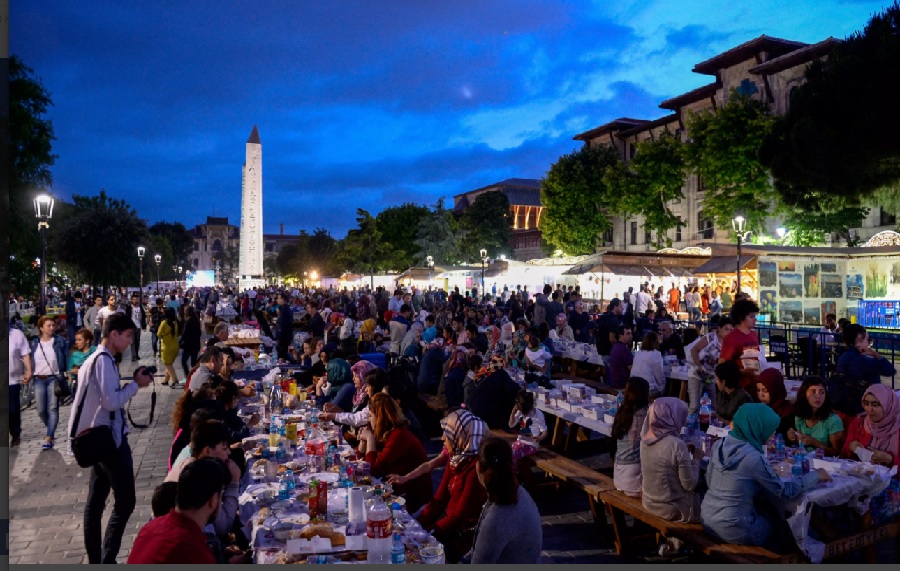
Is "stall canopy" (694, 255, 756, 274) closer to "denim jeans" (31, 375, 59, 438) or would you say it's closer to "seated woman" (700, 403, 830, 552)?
"seated woman" (700, 403, 830, 552)

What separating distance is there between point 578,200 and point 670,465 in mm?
42314

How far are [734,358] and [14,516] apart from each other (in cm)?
779

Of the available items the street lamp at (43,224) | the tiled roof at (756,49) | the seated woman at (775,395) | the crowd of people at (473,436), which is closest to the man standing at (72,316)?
the street lamp at (43,224)

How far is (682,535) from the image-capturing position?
15.7 feet

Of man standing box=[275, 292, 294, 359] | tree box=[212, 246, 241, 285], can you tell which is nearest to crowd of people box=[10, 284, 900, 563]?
man standing box=[275, 292, 294, 359]

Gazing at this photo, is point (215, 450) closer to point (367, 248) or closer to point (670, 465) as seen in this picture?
point (670, 465)

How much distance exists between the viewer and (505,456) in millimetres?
3576

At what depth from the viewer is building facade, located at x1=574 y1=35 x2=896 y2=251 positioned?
31.9m

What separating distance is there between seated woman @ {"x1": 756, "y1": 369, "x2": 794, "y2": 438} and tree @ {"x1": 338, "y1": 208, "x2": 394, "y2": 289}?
47241 millimetres

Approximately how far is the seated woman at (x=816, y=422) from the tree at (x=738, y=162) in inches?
1115

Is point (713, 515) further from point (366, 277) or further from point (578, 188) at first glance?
point (366, 277)

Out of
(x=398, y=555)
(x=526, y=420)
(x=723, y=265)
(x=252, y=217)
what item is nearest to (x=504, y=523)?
(x=398, y=555)

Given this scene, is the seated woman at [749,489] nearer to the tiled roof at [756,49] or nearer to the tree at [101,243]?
the tiled roof at [756,49]

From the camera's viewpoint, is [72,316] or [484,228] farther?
[484,228]
